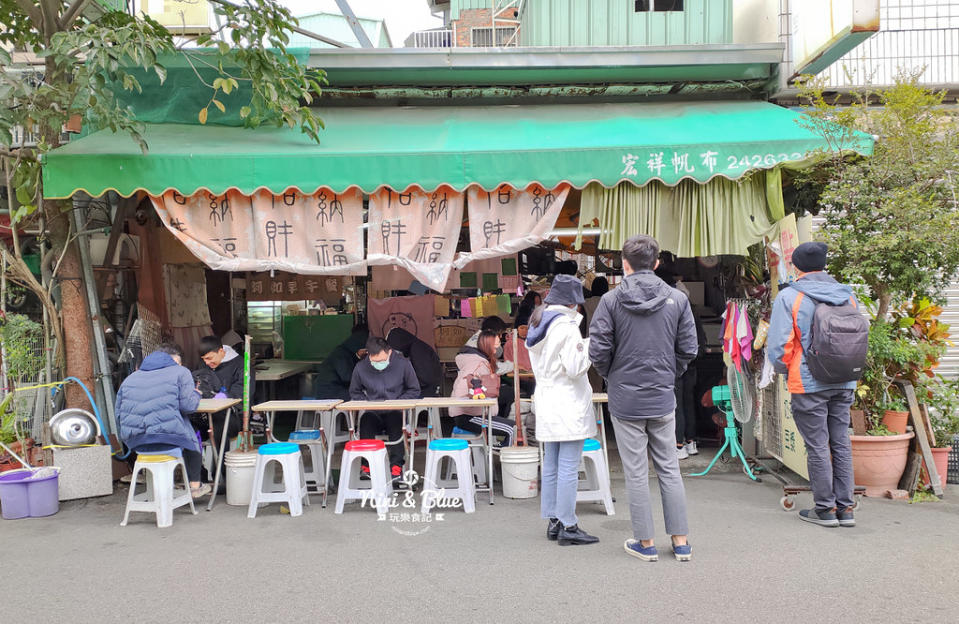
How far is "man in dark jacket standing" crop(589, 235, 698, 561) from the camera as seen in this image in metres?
4.71

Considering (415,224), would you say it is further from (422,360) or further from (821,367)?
(821,367)

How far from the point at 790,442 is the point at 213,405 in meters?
5.23

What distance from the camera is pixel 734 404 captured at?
7.13 meters

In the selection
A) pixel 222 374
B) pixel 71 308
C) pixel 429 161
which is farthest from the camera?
pixel 222 374

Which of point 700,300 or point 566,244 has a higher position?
point 566,244

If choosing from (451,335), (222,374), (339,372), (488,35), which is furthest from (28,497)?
(488,35)

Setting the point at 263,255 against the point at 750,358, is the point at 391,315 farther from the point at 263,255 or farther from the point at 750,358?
the point at 750,358

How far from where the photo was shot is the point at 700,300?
9.94 meters

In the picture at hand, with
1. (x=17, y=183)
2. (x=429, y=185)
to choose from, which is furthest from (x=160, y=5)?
(x=429, y=185)

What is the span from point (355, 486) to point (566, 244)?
4215mm

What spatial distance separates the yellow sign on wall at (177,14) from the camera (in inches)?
373

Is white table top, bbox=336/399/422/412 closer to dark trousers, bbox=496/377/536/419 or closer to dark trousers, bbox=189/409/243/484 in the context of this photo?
dark trousers, bbox=496/377/536/419

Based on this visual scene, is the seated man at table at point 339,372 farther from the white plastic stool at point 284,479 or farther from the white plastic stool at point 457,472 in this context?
the white plastic stool at point 457,472

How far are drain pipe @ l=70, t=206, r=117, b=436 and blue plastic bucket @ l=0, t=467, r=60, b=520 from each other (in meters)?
0.92
